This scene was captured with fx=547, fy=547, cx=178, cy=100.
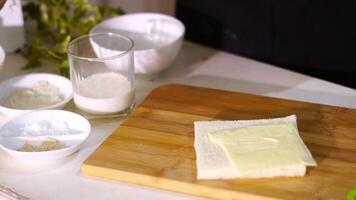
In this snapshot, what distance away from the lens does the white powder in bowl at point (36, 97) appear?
1.05 metres

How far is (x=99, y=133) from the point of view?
102cm

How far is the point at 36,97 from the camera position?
3.52 ft

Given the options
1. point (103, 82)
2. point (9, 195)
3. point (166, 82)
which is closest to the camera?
point (9, 195)

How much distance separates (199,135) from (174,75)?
0.37 metres

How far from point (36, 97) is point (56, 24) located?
12.2 inches

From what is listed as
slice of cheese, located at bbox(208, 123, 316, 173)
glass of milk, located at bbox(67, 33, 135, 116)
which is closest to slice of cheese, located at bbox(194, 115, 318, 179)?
slice of cheese, located at bbox(208, 123, 316, 173)

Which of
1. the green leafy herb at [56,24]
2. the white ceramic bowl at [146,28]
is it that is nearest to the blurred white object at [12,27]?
the green leafy herb at [56,24]

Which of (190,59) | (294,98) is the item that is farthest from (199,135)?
(190,59)

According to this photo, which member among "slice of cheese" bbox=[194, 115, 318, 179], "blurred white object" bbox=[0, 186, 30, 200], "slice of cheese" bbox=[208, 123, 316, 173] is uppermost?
"slice of cheese" bbox=[208, 123, 316, 173]

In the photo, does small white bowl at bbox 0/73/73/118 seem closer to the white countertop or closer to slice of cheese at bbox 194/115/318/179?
the white countertop

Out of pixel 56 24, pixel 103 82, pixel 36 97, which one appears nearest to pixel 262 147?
pixel 103 82

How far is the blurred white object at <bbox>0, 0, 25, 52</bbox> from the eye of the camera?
127cm

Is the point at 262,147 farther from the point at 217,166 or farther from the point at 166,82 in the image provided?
the point at 166,82

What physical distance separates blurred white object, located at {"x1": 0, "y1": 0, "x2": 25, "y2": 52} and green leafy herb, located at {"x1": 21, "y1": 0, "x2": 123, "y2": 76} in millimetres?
27
